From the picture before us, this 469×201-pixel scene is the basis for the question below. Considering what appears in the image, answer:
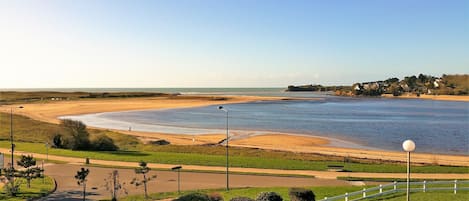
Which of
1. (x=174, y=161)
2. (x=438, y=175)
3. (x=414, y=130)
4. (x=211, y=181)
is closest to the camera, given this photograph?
(x=211, y=181)

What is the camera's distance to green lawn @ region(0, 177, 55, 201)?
2517 centimetres

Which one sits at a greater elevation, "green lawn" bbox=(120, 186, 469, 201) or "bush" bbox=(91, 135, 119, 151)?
"green lawn" bbox=(120, 186, 469, 201)

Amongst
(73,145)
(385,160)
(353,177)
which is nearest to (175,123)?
(73,145)

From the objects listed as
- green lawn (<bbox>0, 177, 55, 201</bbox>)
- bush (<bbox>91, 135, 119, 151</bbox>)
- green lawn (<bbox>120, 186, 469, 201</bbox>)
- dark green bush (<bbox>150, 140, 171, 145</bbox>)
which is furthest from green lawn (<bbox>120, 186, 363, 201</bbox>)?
dark green bush (<bbox>150, 140, 171, 145</bbox>)

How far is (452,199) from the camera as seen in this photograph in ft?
63.3

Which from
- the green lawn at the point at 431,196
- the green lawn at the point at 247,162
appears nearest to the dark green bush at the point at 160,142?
the green lawn at the point at 247,162

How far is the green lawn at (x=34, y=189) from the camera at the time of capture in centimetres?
2517

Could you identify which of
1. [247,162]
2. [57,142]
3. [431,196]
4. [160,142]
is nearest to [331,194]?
[431,196]

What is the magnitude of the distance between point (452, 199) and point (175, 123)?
6439 centimetres

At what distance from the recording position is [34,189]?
88.8 feet

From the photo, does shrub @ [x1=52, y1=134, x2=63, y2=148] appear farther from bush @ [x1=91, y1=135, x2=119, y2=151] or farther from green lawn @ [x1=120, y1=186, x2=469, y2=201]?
green lawn @ [x1=120, y1=186, x2=469, y2=201]

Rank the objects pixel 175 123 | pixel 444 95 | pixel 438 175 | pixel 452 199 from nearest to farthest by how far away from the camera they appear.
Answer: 1. pixel 452 199
2. pixel 438 175
3. pixel 175 123
4. pixel 444 95

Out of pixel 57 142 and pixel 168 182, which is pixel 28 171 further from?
pixel 57 142

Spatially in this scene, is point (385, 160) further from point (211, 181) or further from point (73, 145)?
point (73, 145)
